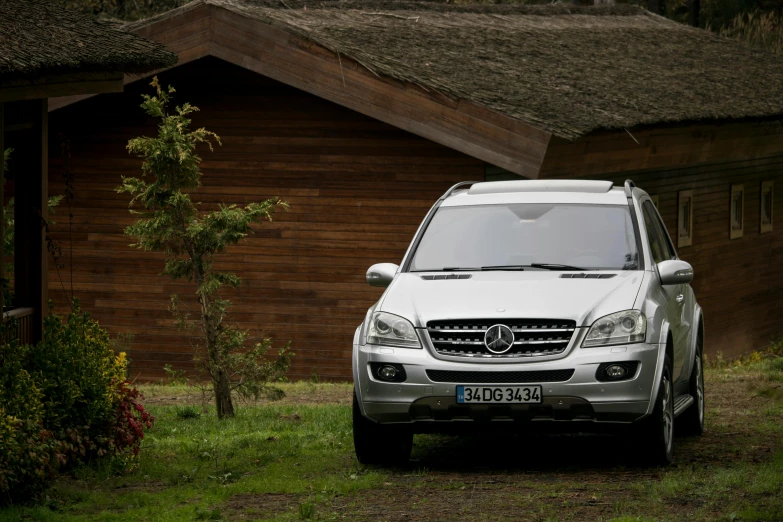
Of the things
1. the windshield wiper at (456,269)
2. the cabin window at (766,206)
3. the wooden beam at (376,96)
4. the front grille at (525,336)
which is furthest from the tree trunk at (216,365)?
the cabin window at (766,206)

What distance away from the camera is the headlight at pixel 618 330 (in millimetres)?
8743

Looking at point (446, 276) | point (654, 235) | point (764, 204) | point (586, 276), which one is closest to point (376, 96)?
point (654, 235)

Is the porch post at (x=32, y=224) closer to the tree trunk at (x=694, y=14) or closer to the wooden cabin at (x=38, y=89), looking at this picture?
the wooden cabin at (x=38, y=89)

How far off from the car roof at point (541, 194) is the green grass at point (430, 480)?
1.82 m

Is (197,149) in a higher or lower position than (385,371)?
higher

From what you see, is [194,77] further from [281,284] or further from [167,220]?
[167,220]

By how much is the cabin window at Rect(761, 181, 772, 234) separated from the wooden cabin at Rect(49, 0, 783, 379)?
4.39m

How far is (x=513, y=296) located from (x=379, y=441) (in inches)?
53.4

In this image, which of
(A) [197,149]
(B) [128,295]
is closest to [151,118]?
(A) [197,149]

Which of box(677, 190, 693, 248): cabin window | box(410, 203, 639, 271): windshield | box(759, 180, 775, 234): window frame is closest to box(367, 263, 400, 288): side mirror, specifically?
box(410, 203, 639, 271): windshield

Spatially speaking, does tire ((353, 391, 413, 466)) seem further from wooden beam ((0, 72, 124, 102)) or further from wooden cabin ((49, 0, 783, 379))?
wooden cabin ((49, 0, 783, 379))

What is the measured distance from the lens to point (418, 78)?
16.6 m

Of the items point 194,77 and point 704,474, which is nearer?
point 704,474

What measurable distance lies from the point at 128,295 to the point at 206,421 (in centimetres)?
715
